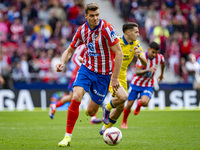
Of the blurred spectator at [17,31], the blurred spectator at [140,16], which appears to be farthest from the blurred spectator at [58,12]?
the blurred spectator at [140,16]

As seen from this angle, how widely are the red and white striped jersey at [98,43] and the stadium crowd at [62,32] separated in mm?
10792

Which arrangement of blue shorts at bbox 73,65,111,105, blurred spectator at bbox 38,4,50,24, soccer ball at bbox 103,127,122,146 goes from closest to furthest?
soccer ball at bbox 103,127,122,146 → blue shorts at bbox 73,65,111,105 → blurred spectator at bbox 38,4,50,24

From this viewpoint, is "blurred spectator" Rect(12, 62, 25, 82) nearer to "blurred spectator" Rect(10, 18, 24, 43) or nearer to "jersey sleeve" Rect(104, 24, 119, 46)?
"blurred spectator" Rect(10, 18, 24, 43)

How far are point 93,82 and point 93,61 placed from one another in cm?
39

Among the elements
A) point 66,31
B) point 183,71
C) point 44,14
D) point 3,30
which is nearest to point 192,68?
point 183,71

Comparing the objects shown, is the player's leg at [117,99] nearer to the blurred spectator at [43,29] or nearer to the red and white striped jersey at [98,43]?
the red and white striped jersey at [98,43]

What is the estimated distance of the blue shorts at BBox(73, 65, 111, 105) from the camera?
24.9 feet

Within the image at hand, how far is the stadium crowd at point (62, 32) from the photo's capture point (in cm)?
1920

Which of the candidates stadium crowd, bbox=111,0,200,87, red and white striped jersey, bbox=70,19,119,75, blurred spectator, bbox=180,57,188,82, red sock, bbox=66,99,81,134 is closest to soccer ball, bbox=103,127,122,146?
red sock, bbox=66,99,81,134

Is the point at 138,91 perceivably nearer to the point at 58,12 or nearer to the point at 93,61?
the point at 93,61

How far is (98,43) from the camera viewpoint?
7613 mm

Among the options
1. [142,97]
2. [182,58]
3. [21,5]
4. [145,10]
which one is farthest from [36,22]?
[142,97]

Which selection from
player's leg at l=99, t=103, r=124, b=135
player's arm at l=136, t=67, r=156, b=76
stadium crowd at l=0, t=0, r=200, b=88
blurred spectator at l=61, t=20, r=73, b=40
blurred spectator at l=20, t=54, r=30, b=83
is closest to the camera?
player's leg at l=99, t=103, r=124, b=135

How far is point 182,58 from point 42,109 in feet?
23.4
